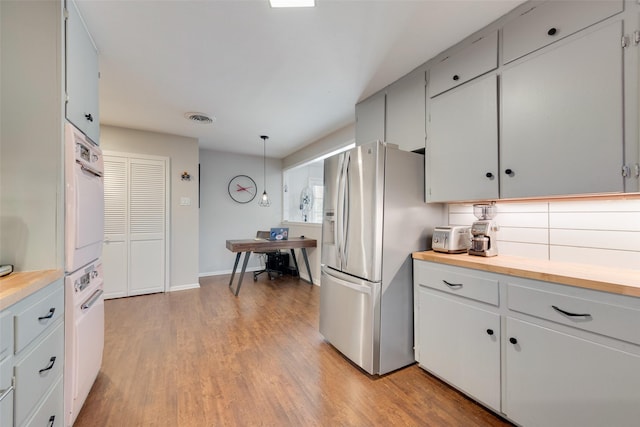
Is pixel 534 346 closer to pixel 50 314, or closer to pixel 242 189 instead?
pixel 50 314

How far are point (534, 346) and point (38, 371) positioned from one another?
2.21 metres

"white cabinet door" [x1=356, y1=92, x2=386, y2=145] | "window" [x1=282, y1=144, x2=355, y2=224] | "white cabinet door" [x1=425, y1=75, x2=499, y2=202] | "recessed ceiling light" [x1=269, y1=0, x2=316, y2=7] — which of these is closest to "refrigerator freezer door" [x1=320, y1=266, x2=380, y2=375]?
"white cabinet door" [x1=425, y1=75, x2=499, y2=202]

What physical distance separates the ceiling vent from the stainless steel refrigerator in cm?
199

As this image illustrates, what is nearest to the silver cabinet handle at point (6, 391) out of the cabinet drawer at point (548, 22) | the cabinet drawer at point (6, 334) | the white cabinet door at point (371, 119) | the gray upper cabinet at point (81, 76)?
the cabinet drawer at point (6, 334)

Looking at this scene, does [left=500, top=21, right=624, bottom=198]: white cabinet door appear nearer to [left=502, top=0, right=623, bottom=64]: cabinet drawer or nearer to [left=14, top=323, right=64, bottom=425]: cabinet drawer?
[left=502, top=0, right=623, bottom=64]: cabinet drawer

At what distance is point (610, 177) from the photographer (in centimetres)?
121

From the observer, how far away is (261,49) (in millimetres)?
1896

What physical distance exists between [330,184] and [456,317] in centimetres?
137

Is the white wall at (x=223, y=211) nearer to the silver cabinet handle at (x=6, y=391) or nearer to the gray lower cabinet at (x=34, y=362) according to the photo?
the gray lower cabinet at (x=34, y=362)

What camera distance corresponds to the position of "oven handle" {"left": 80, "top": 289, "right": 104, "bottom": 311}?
1474mm

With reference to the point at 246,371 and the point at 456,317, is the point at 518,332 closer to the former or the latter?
the point at 456,317

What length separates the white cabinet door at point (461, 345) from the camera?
149cm

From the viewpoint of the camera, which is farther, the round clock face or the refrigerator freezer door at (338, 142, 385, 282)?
the round clock face

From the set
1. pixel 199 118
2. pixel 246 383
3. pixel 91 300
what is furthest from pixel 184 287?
pixel 246 383
